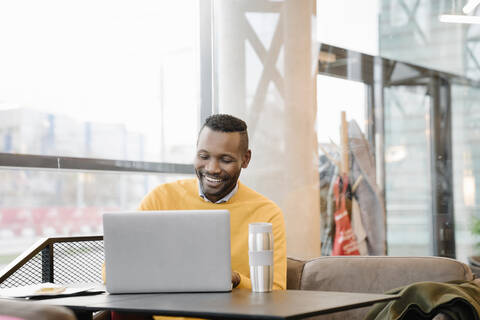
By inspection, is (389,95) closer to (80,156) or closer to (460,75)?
(460,75)

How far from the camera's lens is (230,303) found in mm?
1423

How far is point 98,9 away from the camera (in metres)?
4.06

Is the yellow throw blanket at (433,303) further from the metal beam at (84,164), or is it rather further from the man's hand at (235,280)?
the metal beam at (84,164)

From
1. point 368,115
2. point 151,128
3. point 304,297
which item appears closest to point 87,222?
point 151,128

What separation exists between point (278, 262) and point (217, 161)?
1.32 feet

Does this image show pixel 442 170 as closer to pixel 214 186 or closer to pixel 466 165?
pixel 466 165

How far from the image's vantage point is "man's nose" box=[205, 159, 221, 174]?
2135 millimetres

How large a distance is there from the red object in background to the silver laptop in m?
2.74

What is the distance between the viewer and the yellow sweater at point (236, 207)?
84.0 inches

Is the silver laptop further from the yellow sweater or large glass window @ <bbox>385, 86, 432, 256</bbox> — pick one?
large glass window @ <bbox>385, 86, 432, 256</bbox>

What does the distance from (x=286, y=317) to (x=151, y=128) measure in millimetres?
3456

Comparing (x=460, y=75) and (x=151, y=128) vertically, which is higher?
(x=460, y=75)

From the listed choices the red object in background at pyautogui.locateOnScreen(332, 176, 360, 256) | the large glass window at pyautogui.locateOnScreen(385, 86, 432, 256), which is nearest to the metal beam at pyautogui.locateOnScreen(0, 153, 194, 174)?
the red object in background at pyautogui.locateOnScreen(332, 176, 360, 256)

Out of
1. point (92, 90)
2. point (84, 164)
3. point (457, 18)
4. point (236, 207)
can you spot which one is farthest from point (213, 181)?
point (457, 18)
